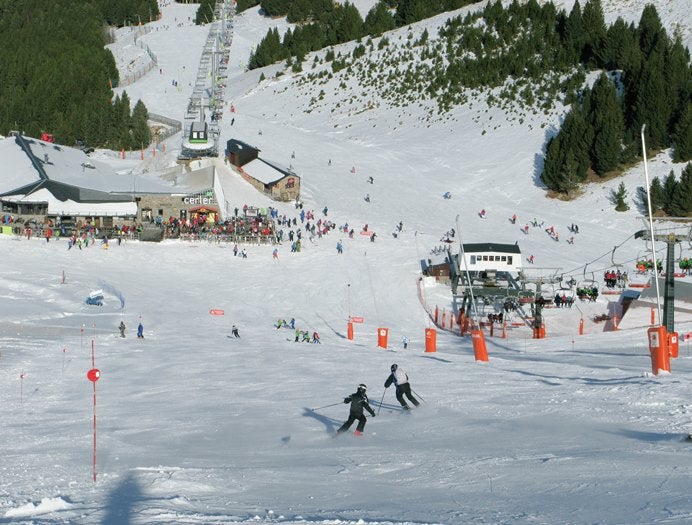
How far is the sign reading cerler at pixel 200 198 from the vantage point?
5851 centimetres

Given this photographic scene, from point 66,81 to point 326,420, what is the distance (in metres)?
84.3

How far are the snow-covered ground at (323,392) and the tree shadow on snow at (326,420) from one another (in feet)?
0.17

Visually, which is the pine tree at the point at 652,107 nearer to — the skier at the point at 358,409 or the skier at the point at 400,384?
the skier at the point at 400,384

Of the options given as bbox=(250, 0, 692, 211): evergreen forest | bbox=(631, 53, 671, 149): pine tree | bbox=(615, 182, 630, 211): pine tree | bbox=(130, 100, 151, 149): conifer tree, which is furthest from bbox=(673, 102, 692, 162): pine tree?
bbox=(130, 100, 151, 149): conifer tree

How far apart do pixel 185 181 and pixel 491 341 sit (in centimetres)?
3197

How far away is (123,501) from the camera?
11312mm

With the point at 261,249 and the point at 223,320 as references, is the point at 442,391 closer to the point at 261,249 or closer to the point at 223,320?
the point at 223,320

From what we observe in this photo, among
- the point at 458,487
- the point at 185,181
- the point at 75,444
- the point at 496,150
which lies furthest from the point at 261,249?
the point at 458,487

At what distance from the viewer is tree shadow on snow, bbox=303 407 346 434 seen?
1652 cm

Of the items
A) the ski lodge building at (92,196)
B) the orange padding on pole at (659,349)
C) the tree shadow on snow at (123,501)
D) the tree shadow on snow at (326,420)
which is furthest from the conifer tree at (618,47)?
the tree shadow on snow at (123,501)

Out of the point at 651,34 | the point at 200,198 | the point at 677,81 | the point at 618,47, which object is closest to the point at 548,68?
the point at 618,47

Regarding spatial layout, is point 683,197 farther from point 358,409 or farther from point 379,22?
point 379,22

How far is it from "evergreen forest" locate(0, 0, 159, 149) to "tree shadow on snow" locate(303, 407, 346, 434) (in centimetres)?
6827

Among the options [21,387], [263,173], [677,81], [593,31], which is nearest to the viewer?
[21,387]
